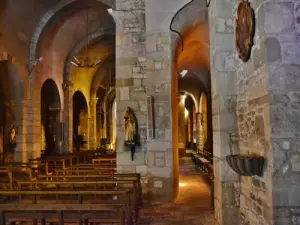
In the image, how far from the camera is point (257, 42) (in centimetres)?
377

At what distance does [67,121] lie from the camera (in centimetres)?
1464

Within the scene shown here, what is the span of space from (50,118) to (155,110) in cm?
955

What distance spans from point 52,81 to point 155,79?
27.2ft

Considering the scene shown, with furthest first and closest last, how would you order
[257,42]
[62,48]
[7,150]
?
[62,48] → [7,150] → [257,42]

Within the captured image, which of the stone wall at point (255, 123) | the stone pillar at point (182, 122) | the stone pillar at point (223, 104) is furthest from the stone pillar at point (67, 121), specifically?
the stone wall at point (255, 123)

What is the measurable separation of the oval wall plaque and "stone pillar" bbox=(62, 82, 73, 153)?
37.8ft

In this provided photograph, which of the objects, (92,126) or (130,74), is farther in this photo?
(92,126)

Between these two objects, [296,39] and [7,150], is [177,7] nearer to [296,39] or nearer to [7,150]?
[296,39]

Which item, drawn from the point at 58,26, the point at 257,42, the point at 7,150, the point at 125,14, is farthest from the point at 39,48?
the point at 257,42

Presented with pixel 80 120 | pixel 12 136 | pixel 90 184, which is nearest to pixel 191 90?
pixel 80 120

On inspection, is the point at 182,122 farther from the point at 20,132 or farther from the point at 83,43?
the point at 20,132

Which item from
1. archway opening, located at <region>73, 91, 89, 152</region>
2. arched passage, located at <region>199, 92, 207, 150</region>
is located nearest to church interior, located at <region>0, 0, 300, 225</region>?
arched passage, located at <region>199, 92, 207, 150</region>

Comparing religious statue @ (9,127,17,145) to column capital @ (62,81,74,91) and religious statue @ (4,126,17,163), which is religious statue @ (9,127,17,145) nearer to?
religious statue @ (4,126,17,163)

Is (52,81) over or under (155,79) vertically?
over
